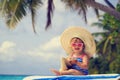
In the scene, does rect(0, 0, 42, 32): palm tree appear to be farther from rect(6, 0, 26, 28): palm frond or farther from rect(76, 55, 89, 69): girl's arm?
rect(76, 55, 89, 69): girl's arm

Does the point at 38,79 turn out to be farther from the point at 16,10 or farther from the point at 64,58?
the point at 16,10

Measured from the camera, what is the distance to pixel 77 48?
27.1 ft

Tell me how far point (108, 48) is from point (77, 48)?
12117mm

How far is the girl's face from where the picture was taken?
8.25 m

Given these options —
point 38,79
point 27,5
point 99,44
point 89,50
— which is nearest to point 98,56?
point 99,44

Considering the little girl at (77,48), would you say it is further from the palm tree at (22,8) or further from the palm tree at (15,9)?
the palm tree at (15,9)

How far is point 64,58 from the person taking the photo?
7.90 m

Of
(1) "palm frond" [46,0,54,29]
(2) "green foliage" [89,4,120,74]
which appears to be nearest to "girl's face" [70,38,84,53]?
(1) "palm frond" [46,0,54,29]

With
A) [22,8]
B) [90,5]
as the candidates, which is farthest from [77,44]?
[22,8]

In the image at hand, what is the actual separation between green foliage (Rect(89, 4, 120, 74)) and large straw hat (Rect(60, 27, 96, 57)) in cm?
1058

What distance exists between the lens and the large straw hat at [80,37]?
825 centimetres

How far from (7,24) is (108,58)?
330 inches

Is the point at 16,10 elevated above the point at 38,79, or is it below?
above

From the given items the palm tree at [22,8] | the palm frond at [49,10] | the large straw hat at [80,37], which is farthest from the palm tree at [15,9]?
the large straw hat at [80,37]
